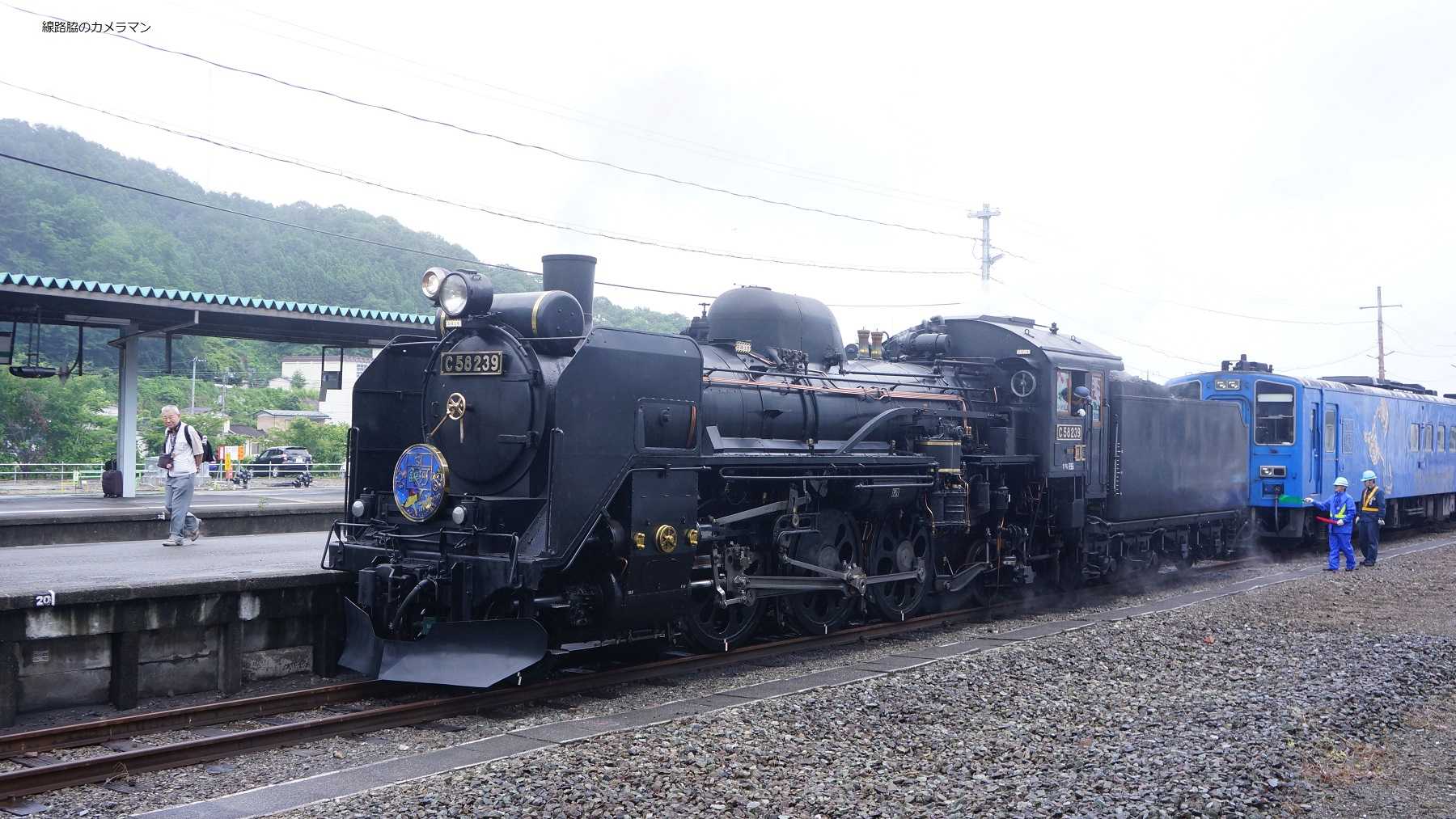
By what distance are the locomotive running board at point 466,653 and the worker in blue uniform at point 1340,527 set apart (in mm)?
14479

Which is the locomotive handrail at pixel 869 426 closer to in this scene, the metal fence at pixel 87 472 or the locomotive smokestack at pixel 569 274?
the locomotive smokestack at pixel 569 274

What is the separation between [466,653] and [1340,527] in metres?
15.0

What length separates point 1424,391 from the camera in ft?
88.1

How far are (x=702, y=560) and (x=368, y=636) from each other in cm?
277

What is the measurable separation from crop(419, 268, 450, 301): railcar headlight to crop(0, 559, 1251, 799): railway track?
3.12 m

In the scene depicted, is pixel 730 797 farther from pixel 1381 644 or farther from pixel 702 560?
pixel 1381 644

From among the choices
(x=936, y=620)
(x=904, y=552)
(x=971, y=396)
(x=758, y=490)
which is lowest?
(x=936, y=620)

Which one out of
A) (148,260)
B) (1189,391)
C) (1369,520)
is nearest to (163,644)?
(1189,391)

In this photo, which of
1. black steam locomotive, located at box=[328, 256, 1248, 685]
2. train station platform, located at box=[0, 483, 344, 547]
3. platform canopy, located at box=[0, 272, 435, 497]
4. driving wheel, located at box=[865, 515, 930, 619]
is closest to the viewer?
black steam locomotive, located at box=[328, 256, 1248, 685]

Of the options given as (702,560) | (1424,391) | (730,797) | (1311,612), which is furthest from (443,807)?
(1424,391)

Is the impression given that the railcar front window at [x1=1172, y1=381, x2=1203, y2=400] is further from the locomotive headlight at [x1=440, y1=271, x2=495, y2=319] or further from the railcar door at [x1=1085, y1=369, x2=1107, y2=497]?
the locomotive headlight at [x1=440, y1=271, x2=495, y2=319]

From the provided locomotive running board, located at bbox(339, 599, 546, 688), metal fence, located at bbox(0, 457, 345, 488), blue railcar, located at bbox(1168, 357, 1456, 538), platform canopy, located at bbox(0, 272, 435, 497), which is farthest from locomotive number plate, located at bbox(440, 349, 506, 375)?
metal fence, located at bbox(0, 457, 345, 488)

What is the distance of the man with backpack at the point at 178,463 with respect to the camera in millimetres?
11469

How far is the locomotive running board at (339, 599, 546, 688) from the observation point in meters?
7.86
